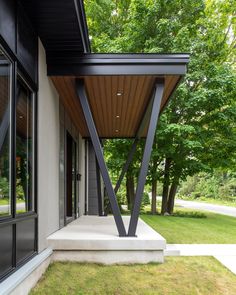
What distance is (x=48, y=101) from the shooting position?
5867mm

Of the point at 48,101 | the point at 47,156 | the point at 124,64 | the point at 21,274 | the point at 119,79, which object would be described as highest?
the point at 124,64

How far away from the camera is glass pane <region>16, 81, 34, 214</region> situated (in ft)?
13.9

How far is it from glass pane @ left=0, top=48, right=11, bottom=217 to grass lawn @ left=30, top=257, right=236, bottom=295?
118cm

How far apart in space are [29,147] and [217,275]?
10.6 feet

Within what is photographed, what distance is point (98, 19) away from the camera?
15.3 meters

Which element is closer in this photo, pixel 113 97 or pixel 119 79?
pixel 119 79

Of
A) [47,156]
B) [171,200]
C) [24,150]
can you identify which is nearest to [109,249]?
[47,156]

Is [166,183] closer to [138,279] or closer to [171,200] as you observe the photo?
[171,200]

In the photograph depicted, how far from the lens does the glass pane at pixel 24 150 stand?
4242 mm

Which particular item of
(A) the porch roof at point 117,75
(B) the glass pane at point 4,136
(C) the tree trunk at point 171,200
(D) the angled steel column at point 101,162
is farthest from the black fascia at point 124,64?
(C) the tree trunk at point 171,200

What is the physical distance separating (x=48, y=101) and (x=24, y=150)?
61.4 inches

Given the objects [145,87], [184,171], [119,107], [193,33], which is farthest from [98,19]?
[145,87]

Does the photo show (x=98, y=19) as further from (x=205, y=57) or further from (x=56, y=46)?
(x=56, y=46)

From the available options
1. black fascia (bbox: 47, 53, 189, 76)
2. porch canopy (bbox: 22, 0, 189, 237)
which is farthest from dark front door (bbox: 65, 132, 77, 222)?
black fascia (bbox: 47, 53, 189, 76)
